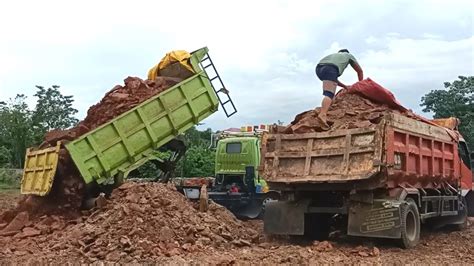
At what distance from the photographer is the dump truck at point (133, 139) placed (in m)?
9.51

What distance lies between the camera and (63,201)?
388 inches

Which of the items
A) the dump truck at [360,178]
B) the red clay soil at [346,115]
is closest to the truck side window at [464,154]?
the dump truck at [360,178]

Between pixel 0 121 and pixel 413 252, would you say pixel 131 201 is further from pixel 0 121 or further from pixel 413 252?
pixel 0 121

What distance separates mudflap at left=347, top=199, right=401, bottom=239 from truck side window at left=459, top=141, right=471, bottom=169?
15.0 feet

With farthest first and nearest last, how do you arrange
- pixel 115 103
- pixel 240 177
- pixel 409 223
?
1. pixel 240 177
2. pixel 115 103
3. pixel 409 223

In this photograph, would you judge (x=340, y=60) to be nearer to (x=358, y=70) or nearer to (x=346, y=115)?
(x=358, y=70)

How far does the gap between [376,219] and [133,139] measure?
14.5ft

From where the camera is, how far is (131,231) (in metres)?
7.96

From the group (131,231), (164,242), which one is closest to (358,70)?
A: (164,242)

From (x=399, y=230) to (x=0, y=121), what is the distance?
1078 inches

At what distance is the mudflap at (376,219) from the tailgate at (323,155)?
54cm

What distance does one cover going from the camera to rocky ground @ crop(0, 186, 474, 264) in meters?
7.39

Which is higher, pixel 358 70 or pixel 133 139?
pixel 358 70

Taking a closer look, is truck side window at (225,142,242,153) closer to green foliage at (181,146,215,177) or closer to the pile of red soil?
the pile of red soil
